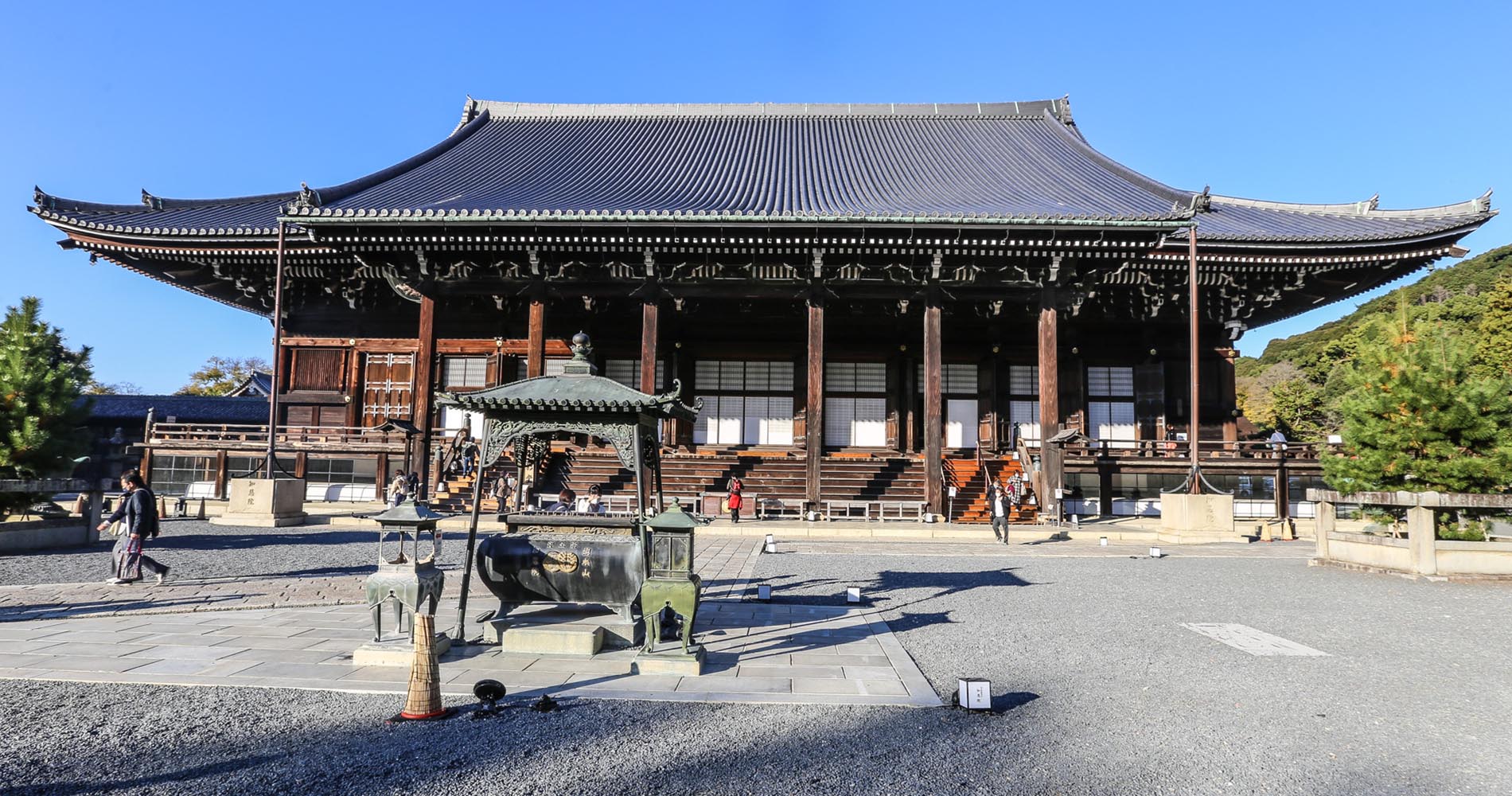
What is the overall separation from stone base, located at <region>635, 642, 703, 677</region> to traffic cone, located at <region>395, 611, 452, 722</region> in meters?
1.46

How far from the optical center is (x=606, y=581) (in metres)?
6.29

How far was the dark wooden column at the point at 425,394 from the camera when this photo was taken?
61.3 feet

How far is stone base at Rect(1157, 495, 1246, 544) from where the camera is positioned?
51.9 feet

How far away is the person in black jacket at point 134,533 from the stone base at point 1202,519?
59.1 ft

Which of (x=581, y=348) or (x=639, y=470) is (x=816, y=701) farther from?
(x=581, y=348)

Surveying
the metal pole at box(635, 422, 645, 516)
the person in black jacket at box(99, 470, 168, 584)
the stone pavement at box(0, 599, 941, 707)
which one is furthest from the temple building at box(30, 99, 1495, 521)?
the metal pole at box(635, 422, 645, 516)

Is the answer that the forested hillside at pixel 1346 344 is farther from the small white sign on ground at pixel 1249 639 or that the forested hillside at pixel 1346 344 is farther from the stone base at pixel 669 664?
the stone base at pixel 669 664

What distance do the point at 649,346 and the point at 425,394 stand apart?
6000 mm

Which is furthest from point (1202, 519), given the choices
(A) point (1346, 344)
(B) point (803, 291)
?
(A) point (1346, 344)

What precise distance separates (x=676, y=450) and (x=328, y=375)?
12.2 m

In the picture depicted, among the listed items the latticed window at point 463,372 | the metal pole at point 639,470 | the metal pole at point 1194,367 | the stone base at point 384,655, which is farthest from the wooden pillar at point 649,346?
the metal pole at point 1194,367

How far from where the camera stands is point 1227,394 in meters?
22.2

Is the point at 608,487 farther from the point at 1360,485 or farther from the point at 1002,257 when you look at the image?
the point at 1360,485

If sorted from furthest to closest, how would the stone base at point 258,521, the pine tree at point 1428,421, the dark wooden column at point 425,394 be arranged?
the dark wooden column at point 425,394 → the stone base at point 258,521 → the pine tree at point 1428,421
